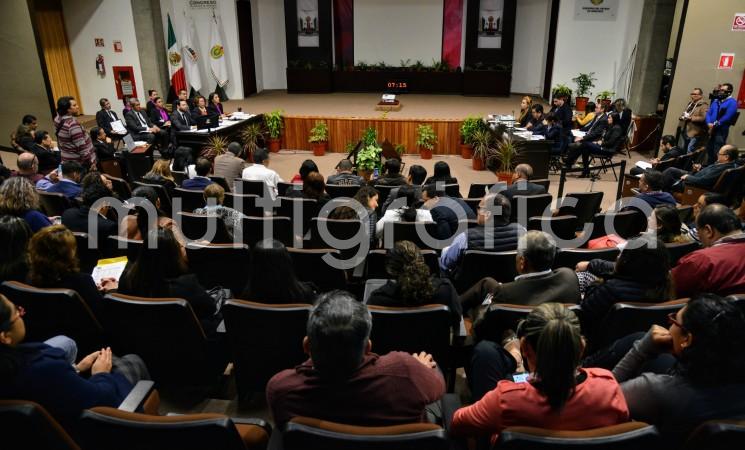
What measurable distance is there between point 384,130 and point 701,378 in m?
8.36

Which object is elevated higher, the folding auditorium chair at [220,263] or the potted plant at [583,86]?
the potted plant at [583,86]

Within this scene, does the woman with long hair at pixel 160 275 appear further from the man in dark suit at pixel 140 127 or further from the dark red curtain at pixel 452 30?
the dark red curtain at pixel 452 30

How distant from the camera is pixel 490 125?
360 inches

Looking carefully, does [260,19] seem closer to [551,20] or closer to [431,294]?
[551,20]

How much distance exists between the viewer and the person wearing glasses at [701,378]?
164 centimetres

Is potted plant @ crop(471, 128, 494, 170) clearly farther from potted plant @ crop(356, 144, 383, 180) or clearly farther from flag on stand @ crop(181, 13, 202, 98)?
flag on stand @ crop(181, 13, 202, 98)

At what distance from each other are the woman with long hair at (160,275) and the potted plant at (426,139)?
734 centimetres

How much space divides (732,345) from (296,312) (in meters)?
1.63

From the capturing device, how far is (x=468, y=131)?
30.4 feet

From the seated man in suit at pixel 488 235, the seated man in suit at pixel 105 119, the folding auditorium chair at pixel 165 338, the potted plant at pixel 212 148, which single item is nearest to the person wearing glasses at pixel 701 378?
the seated man in suit at pixel 488 235

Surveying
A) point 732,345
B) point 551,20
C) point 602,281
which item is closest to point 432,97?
point 551,20

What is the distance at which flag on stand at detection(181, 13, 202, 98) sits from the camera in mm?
12961

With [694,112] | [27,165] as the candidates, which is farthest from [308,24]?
[27,165]

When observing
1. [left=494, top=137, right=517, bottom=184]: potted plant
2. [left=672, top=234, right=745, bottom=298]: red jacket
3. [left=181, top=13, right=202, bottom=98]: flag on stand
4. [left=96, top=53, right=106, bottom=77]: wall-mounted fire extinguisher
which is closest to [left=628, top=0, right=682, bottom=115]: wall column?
[left=494, top=137, right=517, bottom=184]: potted plant
